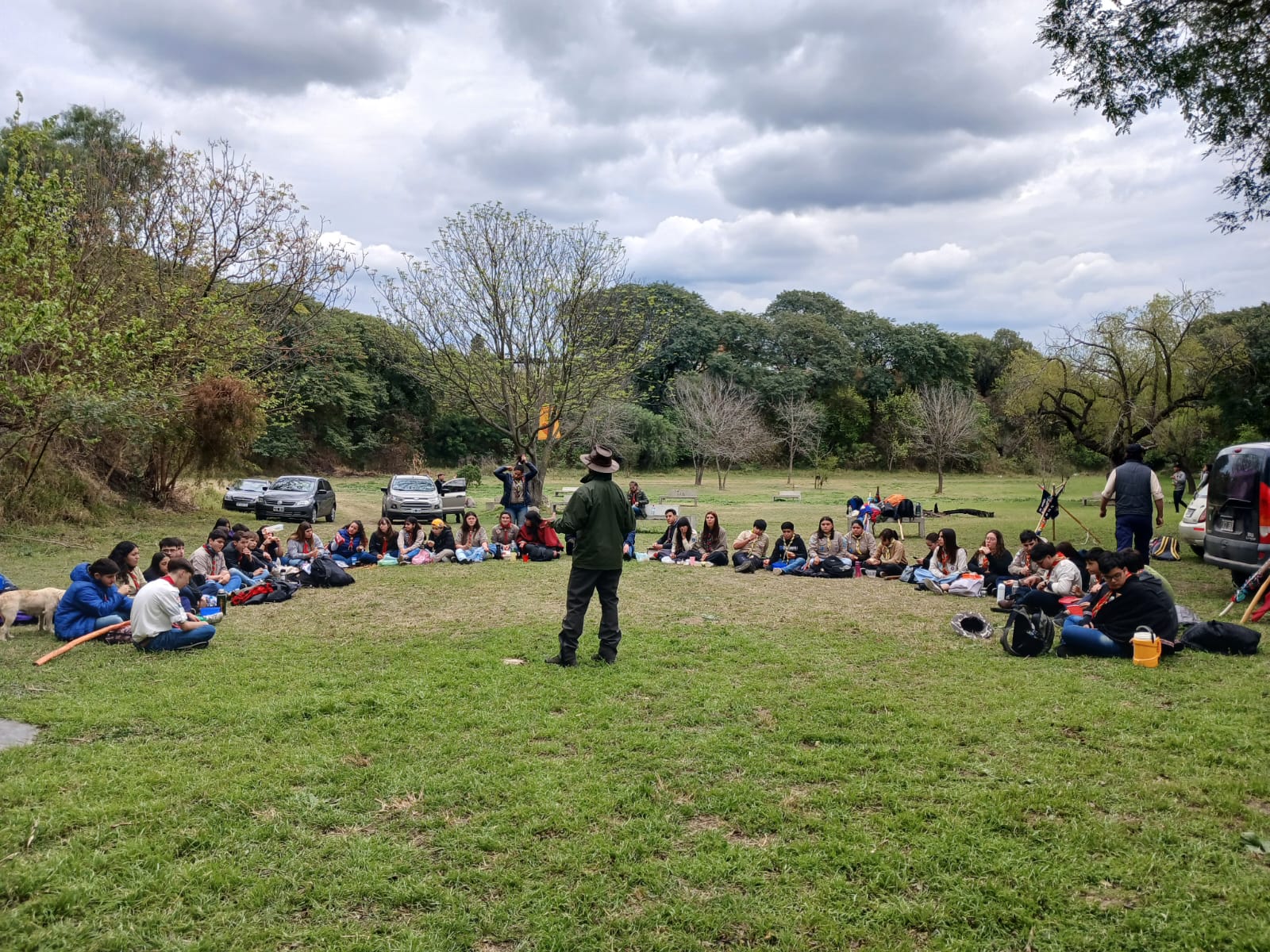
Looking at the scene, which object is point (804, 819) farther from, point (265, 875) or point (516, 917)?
point (265, 875)

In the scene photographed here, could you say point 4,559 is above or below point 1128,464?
below

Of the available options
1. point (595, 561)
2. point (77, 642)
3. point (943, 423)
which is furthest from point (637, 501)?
point (943, 423)

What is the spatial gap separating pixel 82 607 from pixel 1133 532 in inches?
477

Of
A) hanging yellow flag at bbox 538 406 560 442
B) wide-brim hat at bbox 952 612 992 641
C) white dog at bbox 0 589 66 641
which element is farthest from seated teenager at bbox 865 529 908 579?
hanging yellow flag at bbox 538 406 560 442

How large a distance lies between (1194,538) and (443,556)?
12200 millimetres

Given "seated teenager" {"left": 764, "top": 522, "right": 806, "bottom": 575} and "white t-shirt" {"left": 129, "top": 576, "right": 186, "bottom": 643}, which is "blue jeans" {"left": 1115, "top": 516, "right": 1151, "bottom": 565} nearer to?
"seated teenager" {"left": 764, "top": 522, "right": 806, "bottom": 575}

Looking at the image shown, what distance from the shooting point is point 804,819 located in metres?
4.05

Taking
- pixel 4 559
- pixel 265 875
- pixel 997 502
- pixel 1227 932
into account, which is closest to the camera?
pixel 1227 932

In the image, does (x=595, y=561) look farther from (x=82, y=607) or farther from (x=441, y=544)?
(x=441, y=544)

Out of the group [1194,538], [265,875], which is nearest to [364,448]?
[1194,538]

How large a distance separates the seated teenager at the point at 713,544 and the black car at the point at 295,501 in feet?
39.2

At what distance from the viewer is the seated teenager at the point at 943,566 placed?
36.4 ft

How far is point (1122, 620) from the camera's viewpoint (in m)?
7.13

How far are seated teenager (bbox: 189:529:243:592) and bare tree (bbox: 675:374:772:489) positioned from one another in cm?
3092
